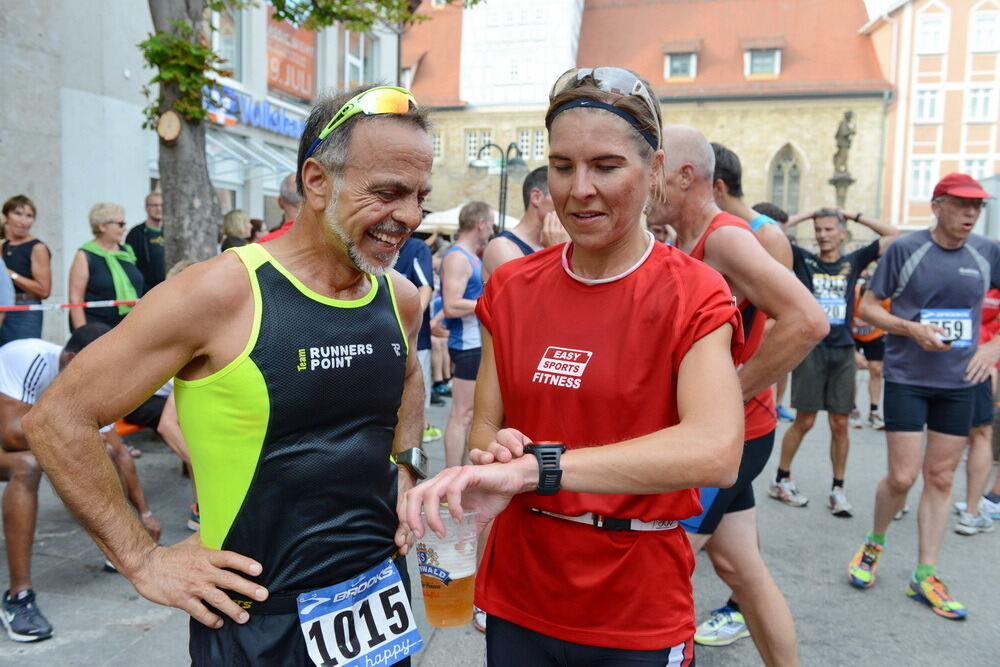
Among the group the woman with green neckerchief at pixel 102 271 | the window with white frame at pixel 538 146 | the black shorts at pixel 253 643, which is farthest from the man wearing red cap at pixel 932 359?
the window with white frame at pixel 538 146

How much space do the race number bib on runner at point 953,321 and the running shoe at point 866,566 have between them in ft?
3.95

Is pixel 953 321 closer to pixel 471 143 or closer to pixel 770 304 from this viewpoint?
pixel 770 304

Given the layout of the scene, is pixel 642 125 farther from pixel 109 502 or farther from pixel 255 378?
pixel 109 502

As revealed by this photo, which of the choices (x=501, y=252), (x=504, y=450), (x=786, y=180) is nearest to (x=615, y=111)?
(x=504, y=450)

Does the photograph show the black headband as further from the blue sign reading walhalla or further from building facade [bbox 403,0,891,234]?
building facade [bbox 403,0,891,234]

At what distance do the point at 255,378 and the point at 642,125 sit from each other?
0.99 metres

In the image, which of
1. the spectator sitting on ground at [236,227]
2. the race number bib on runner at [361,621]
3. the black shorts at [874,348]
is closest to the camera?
the race number bib on runner at [361,621]

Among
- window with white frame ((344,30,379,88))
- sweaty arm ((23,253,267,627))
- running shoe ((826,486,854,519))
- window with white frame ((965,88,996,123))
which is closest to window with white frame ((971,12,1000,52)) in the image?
window with white frame ((965,88,996,123))

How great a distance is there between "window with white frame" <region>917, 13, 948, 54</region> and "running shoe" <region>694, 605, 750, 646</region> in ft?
144

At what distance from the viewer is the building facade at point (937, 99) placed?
3919cm

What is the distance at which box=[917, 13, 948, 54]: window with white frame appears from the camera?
39781 mm

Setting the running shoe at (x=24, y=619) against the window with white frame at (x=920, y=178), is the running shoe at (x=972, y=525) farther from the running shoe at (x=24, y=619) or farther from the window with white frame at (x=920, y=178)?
the window with white frame at (x=920, y=178)

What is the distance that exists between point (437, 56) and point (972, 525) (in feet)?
151

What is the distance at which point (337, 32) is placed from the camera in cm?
1848
